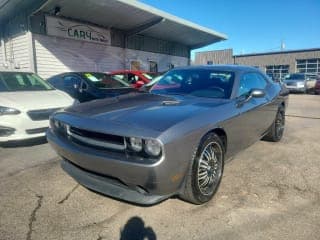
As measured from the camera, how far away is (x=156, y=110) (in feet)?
9.82

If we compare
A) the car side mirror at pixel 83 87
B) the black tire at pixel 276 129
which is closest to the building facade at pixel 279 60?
the black tire at pixel 276 129

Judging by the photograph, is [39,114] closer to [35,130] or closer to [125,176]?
[35,130]

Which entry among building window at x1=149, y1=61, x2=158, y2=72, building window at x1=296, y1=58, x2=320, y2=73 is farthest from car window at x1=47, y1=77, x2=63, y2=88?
building window at x1=296, y1=58, x2=320, y2=73

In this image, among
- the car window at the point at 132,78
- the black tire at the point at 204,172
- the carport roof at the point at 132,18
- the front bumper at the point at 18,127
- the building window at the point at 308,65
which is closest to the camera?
the black tire at the point at 204,172

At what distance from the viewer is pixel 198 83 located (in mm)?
4051

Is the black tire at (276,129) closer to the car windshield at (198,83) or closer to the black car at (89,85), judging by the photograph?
the car windshield at (198,83)

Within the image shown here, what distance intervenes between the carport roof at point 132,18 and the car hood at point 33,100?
274 inches

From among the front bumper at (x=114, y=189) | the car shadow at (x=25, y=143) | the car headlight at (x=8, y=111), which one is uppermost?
the car headlight at (x=8, y=111)

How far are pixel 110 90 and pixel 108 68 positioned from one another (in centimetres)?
921

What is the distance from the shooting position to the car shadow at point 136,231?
243 centimetres

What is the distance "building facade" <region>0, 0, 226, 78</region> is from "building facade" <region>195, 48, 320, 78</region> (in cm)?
1970

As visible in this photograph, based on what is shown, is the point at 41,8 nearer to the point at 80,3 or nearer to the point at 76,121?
the point at 80,3

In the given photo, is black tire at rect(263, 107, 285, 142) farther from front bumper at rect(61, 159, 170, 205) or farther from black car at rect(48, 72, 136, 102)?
black car at rect(48, 72, 136, 102)

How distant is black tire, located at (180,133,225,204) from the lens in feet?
8.98
